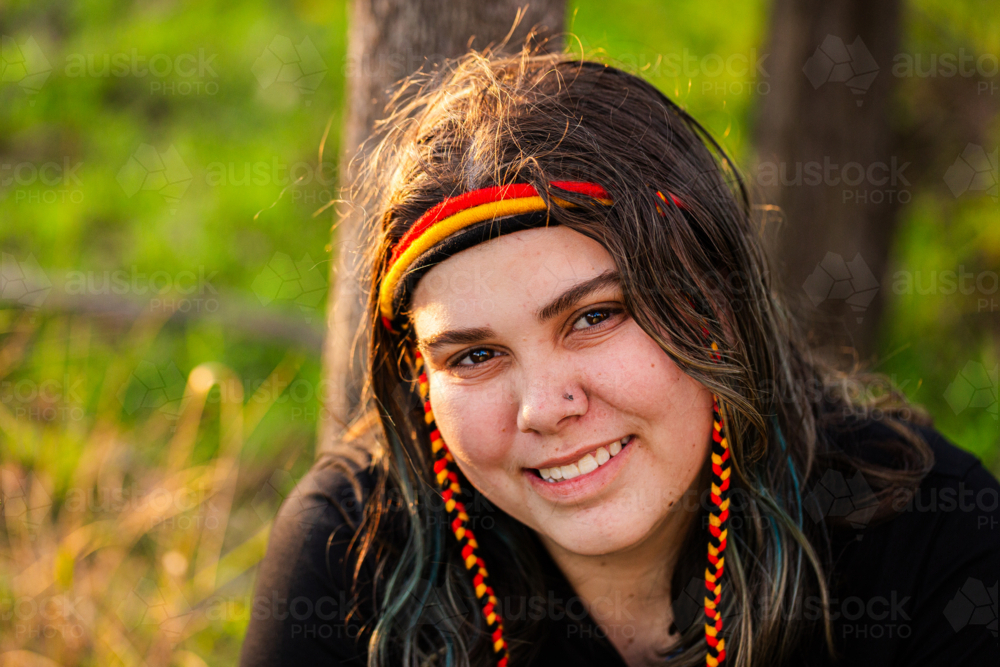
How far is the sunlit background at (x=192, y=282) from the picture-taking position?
2.67 meters

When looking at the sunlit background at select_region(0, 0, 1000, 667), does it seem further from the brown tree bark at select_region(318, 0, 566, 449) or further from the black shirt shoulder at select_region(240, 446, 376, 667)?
the black shirt shoulder at select_region(240, 446, 376, 667)

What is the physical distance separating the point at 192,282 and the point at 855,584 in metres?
3.55

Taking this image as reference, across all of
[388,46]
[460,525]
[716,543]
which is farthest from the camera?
[388,46]

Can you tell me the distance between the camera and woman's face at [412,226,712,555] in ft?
4.65

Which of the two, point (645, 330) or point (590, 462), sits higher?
point (645, 330)

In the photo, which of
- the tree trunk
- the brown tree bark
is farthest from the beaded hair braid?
the tree trunk

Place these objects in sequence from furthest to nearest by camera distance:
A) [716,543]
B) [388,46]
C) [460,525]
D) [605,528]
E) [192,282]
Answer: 1. [192,282]
2. [388,46]
3. [460,525]
4. [716,543]
5. [605,528]

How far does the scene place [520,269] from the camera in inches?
55.7

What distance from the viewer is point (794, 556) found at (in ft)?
5.43

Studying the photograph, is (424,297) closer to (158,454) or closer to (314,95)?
(158,454)

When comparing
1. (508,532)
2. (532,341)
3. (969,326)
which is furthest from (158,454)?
(969,326)

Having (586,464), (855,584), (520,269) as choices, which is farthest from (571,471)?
(855,584)

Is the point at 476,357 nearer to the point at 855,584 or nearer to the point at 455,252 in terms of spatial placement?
the point at 455,252

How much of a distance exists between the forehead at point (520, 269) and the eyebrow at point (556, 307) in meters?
0.01
